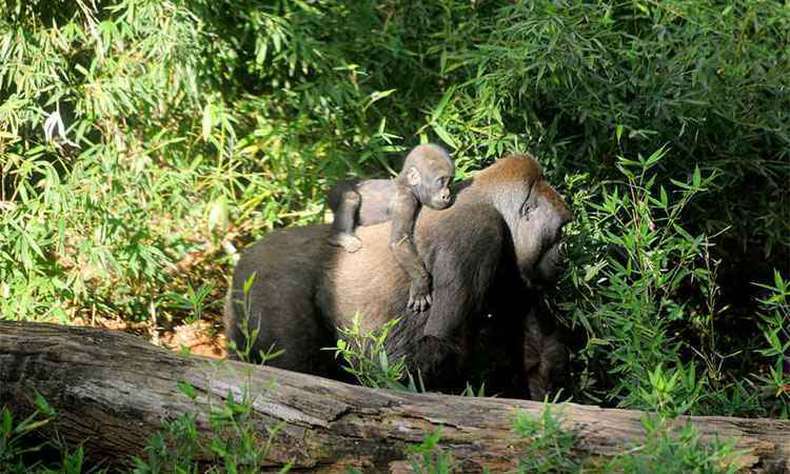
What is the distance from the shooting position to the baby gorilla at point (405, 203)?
14.1ft

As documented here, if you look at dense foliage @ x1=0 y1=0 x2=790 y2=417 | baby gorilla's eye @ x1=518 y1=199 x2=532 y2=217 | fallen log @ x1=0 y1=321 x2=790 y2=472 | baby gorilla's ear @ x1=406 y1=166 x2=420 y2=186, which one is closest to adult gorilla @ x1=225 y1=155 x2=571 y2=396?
baby gorilla's eye @ x1=518 y1=199 x2=532 y2=217

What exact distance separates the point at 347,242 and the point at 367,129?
1.16 m

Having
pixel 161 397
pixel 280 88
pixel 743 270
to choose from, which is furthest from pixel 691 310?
pixel 161 397

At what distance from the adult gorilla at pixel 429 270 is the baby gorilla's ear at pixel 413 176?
0.13m

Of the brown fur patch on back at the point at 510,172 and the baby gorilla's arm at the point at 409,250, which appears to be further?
the brown fur patch on back at the point at 510,172

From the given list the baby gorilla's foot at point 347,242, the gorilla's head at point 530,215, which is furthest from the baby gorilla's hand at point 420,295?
the gorilla's head at point 530,215

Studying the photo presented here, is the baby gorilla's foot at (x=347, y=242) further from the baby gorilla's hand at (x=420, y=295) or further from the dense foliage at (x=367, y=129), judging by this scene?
the dense foliage at (x=367, y=129)

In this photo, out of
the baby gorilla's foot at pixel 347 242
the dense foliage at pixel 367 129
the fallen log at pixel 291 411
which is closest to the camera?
the fallen log at pixel 291 411

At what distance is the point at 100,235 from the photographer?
16.2ft

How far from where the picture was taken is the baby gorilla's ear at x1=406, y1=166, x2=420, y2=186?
4.33 m

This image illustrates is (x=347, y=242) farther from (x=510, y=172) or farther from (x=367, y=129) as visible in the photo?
(x=367, y=129)

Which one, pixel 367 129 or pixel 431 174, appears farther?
pixel 367 129

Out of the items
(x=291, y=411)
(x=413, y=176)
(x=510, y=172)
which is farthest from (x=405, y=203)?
(x=291, y=411)

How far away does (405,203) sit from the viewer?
171 inches
